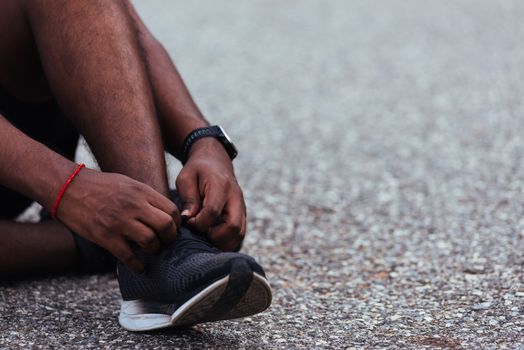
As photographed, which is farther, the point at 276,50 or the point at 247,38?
the point at 247,38

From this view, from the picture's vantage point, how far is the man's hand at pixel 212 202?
5.92 ft

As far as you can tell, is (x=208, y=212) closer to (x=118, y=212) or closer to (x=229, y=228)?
(x=229, y=228)

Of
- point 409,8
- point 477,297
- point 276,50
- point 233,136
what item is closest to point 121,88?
Result: point 477,297

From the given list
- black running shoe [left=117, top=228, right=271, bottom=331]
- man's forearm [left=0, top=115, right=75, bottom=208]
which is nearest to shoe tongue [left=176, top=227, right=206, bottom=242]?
black running shoe [left=117, top=228, right=271, bottom=331]

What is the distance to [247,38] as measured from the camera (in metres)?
7.03

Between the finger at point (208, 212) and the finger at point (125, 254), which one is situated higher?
the finger at point (208, 212)

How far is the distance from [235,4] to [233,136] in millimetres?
4396

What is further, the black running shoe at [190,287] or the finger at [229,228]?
the finger at [229,228]

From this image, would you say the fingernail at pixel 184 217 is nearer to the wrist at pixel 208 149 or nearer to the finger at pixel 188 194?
the finger at pixel 188 194

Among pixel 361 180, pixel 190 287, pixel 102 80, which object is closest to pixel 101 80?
pixel 102 80

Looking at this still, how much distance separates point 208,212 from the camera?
1.80 m

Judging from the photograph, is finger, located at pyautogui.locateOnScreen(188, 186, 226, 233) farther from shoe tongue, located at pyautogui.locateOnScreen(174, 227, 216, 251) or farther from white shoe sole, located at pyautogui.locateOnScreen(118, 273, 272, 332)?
white shoe sole, located at pyautogui.locateOnScreen(118, 273, 272, 332)

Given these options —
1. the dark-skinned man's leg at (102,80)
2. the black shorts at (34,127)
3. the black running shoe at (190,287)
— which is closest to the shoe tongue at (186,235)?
the black running shoe at (190,287)

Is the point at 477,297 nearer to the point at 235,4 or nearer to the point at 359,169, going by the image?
the point at 359,169
